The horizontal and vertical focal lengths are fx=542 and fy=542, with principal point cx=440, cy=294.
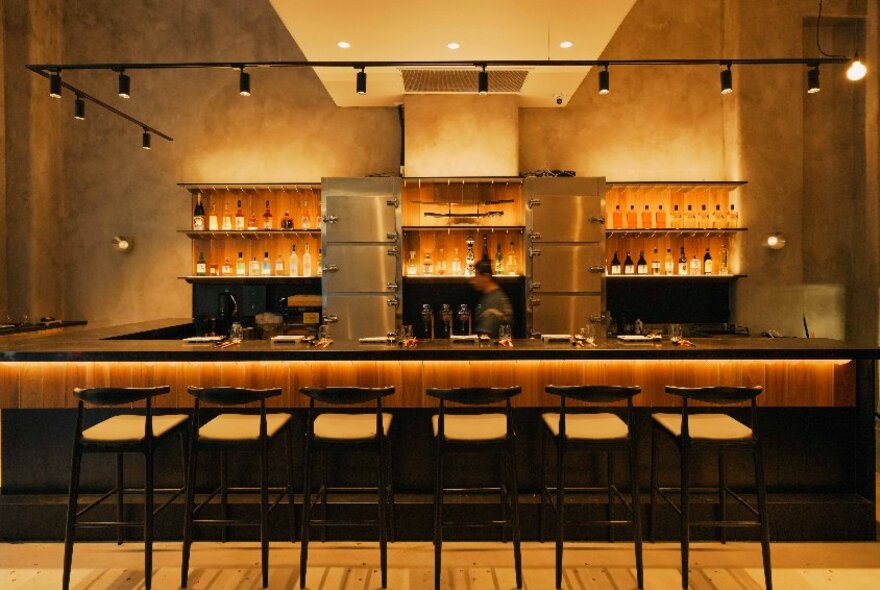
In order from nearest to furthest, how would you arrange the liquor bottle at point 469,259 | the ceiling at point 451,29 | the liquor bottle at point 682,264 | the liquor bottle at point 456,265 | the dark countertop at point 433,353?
the dark countertop at point 433,353 < the ceiling at point 451,29 < the liquor bottle at point 469,259 < the liquor bottle at point 456,265 < the liquor bottle at point 682,264

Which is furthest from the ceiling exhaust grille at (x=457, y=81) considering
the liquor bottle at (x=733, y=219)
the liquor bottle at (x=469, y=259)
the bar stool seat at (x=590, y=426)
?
the bar stool seat at (x=590, y=426)

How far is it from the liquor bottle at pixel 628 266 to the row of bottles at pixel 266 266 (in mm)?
3217

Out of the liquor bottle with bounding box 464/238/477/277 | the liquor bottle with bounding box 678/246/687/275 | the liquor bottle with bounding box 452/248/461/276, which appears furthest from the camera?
the liquor bottle with bounding box 678/246/687/275

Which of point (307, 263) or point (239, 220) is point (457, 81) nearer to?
point (307, 263)

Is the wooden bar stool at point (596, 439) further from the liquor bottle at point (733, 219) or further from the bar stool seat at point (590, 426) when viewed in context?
the liquor bottle at point (733, 219)

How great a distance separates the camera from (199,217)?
225 inches

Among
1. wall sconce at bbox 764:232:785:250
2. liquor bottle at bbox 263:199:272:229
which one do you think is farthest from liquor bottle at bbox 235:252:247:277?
wall sconce at bbox 764:232:785:250

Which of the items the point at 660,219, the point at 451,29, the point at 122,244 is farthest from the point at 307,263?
the point at 660,219

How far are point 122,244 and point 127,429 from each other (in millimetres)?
3882

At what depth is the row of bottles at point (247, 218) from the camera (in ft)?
18.7

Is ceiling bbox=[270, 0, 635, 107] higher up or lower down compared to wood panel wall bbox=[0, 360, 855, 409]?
higher up

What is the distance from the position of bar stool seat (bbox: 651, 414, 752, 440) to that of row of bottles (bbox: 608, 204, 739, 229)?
9.85ft

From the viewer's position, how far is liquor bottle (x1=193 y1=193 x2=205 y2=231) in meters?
5.71

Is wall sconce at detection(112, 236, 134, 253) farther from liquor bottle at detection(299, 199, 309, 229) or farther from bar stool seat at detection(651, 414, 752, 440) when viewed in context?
bar stool seat at detection(651, 414, 752, 440)
